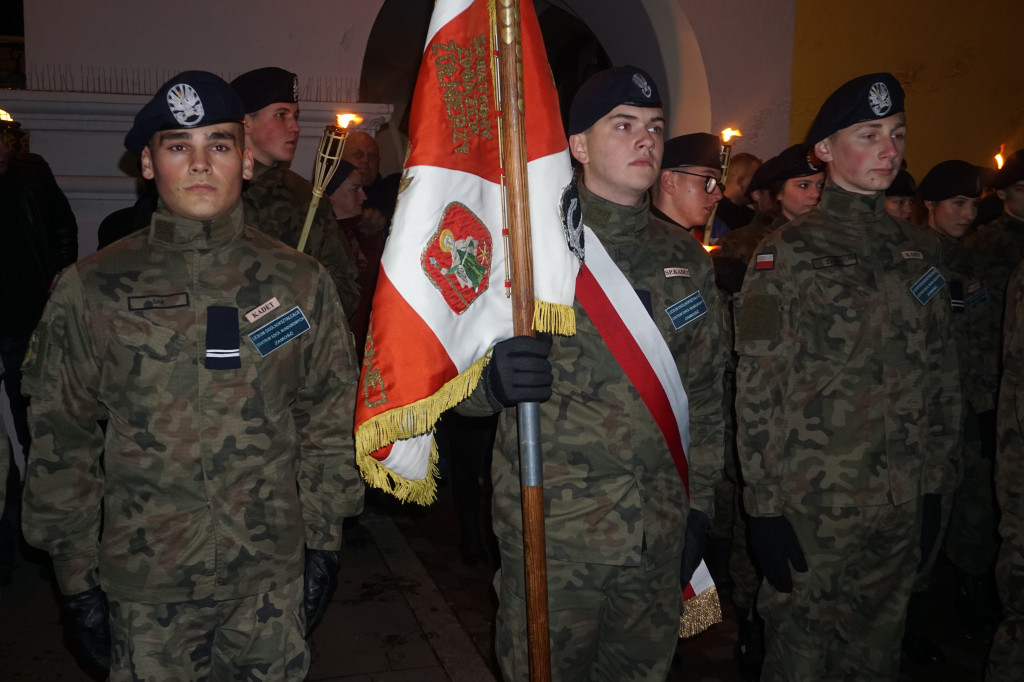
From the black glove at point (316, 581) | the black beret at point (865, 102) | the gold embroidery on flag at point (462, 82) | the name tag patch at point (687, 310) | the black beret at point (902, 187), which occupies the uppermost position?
the black beret at point (865, 102)

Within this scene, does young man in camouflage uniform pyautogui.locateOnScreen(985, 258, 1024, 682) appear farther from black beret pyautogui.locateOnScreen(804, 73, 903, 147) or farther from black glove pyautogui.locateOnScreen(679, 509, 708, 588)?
black glove pyautogui.locateOnScreen(679, 509, 708, 588)

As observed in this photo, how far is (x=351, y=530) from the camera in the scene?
525 centimetres

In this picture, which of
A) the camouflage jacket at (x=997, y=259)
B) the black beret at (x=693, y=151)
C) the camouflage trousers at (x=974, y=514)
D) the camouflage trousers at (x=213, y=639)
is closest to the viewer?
the camouflage trousers at (x=213, y=639)

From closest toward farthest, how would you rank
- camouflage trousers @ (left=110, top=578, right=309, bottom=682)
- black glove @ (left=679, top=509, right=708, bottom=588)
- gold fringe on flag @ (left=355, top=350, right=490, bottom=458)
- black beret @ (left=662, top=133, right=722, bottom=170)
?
1. gold fringe on flag @ (left=355, top=350, right=490, bottom=458)
2. camouflage trousers @ (left=110, top=578, right=309, bottom=682)
3. black glove @ (left=679, top=509, right=708, bottom=588)
4. black beret @ (left=662, top=133, right=722, bottom=170)

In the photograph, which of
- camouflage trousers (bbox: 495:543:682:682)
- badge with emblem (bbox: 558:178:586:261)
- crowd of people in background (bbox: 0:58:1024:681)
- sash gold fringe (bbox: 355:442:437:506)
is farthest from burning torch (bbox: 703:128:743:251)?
sash gold fringe (bbox: 355:442:437:506)

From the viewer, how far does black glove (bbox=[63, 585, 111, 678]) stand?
93.3 inches

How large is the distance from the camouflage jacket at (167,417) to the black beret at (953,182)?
429cm

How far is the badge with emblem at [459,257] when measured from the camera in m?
2.27

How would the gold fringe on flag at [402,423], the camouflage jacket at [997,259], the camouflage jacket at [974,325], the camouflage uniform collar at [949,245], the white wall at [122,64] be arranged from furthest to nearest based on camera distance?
the white wall at [122,64] < the camouflage uniform collar at [949,245] < the camouflage jacket at [997,259] < the camouflage jacket at [974,325] < the gold fringe on flag at [402,423]

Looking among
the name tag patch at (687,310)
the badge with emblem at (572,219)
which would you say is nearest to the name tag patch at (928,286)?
the name tag patch at (687,310)

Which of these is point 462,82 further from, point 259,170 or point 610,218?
point 259,170

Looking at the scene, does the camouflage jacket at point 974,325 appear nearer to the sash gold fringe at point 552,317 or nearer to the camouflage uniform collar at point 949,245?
the camouflage uniform collar at point 949,245

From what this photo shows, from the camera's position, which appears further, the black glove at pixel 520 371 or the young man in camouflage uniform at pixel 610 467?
the young man in camouflage uniform at pixel 610 467

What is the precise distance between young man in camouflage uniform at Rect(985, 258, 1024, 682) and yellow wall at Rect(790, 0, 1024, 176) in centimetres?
462
